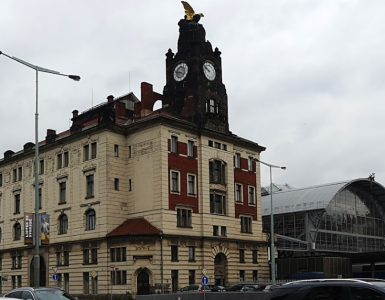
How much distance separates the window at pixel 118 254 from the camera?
2238 inches

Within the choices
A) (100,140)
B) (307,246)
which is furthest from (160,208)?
(307,246)

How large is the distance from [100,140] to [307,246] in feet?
120

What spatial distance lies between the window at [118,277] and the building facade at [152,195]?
0.14m

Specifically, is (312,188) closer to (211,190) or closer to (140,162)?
(211,190)

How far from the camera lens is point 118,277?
187ft

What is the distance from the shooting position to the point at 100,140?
204 feet

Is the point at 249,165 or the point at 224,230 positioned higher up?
the point at 249,165

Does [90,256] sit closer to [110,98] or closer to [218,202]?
[218,202]

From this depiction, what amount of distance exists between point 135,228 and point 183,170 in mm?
8528

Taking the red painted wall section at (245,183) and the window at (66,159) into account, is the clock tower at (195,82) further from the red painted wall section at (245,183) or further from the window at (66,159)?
the window at (66,159)

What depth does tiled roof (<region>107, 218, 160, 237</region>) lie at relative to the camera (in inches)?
2233

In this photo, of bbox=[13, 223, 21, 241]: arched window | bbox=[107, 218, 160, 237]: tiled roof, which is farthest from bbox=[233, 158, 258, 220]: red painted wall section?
bbox=[13, 223, 21, 241]: arched window

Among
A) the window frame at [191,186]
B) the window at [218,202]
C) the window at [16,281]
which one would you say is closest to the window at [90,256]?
the window frame at [191,186]

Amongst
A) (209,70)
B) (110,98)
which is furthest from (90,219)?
(209,70)
